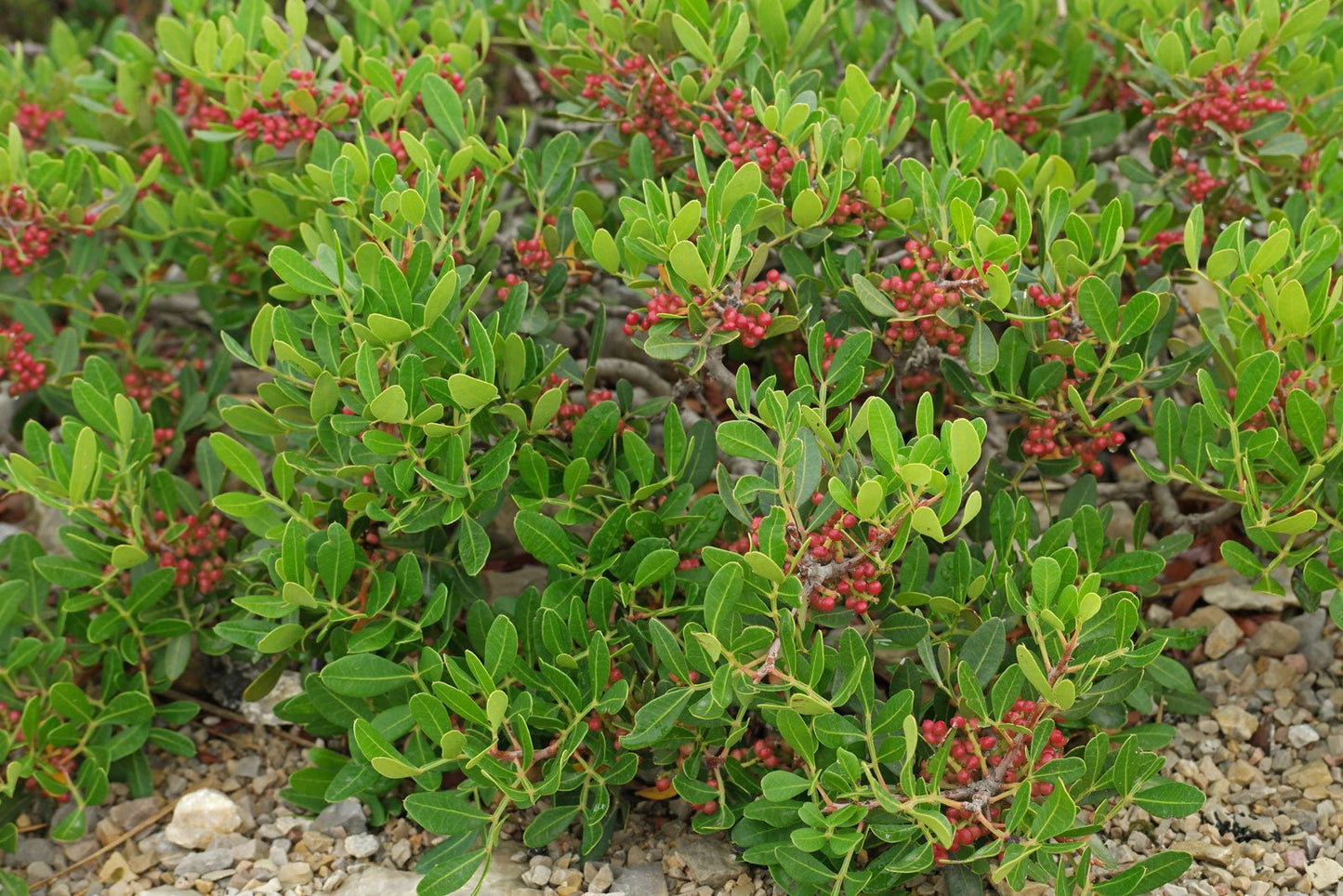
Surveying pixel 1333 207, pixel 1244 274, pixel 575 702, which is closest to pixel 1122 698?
pixel 1244 274

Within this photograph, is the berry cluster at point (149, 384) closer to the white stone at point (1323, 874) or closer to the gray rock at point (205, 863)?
the gray rock at point (205, 863)

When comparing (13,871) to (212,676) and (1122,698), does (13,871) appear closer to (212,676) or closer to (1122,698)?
(212,676)

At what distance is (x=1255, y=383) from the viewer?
222 cm

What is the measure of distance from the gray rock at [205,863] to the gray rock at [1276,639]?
2.35 meters

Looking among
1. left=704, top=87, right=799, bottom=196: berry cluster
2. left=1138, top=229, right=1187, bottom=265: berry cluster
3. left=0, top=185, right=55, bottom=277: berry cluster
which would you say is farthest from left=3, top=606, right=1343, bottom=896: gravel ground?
left=704, top=87, right=799, bottom=196: berry cluster

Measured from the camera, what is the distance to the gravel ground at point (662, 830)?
2.46m

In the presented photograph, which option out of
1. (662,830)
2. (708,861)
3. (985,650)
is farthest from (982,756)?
(662,830)

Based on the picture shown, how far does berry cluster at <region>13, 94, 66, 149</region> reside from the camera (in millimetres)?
3525

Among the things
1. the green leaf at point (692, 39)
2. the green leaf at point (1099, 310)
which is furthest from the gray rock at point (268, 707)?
the green leaf at point (1099, 310)

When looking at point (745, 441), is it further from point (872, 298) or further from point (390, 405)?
point (390, 405)

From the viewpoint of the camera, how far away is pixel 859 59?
342 centimetres

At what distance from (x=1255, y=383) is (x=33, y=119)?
323 centimetres

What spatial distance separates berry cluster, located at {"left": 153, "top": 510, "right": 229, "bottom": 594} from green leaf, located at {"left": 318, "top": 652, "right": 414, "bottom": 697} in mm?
605

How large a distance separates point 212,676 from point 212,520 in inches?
17.6
